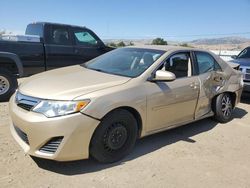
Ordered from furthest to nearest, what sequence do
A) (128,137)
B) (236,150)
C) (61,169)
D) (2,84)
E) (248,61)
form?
1. (248,61)
2. (2,84)
3. (236,150)
4. (128,137)
5. (61,169)

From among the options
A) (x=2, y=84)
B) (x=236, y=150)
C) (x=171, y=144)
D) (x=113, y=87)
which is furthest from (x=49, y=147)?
(x=2, y=84)

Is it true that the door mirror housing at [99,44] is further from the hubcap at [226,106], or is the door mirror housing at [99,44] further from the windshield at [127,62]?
the hubcap at [226,106]

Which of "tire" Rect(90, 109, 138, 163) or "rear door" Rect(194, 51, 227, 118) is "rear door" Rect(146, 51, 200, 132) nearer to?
"rear door" Rect(194, 51, 227, 118)

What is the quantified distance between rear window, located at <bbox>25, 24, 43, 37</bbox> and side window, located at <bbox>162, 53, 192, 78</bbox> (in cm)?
451

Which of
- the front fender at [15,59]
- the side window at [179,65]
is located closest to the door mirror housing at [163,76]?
the side window at [179,65]

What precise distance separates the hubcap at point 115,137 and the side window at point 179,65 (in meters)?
1.29

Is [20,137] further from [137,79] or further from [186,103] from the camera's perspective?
[186,103]

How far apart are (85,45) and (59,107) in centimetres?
576

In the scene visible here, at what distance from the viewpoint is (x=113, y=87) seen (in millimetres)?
3959

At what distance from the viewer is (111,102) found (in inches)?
149

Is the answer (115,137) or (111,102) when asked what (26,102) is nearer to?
(111,102)

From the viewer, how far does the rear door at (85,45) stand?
880cm

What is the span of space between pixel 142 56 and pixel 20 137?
2.23 meters

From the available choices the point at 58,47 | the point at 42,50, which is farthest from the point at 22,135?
the point at 58,47
